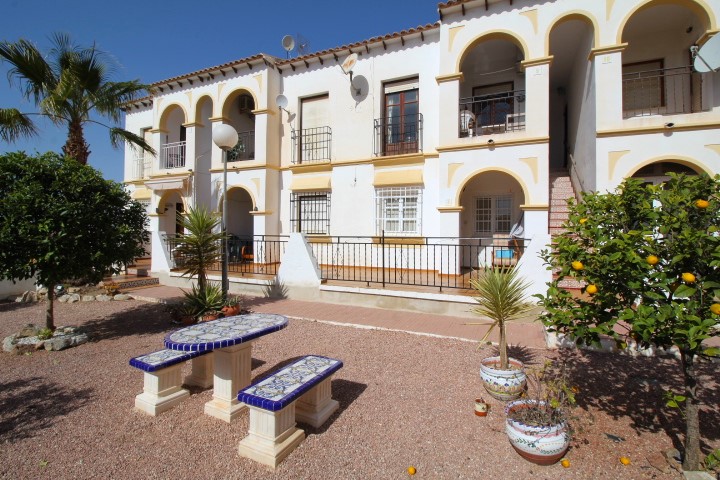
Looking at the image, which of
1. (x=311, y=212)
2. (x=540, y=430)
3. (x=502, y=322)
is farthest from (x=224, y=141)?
(x=540, y=430)

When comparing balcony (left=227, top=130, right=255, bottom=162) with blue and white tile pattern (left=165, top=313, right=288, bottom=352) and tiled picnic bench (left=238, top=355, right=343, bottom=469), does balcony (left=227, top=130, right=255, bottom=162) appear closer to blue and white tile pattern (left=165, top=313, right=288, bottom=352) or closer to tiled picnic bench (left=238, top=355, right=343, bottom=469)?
blue and white tile pattern (left=165, top=313, right=288, bottom=352)

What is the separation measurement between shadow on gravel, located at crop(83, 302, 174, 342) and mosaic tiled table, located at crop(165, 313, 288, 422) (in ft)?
9.28

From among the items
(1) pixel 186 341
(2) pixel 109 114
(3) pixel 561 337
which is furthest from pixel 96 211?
(3) pixel 561 337

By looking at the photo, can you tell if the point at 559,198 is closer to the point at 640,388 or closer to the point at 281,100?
the point at 640,388

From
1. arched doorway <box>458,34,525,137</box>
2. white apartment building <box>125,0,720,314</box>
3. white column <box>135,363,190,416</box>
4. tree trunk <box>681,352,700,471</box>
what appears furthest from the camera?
arched doorway <box>458,34,525,137</box>

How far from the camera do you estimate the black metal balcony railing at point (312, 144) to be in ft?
42.7

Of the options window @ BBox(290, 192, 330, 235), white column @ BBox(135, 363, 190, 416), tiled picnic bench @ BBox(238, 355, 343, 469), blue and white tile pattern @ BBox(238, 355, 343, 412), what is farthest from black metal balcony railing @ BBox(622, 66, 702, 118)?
white column @ BBox(135, 363, 190, 416)

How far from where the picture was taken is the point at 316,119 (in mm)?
13320

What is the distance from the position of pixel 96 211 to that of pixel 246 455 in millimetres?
5410

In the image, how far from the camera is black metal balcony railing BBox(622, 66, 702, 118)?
955 centimetres

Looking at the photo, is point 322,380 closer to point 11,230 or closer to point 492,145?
point 11,230

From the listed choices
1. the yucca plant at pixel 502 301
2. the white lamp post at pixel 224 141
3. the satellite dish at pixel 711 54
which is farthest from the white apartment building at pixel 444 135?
the yucca plant at pixel 502 301

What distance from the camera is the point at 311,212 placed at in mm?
13289

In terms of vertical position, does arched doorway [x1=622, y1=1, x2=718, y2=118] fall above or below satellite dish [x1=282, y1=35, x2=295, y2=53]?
below
